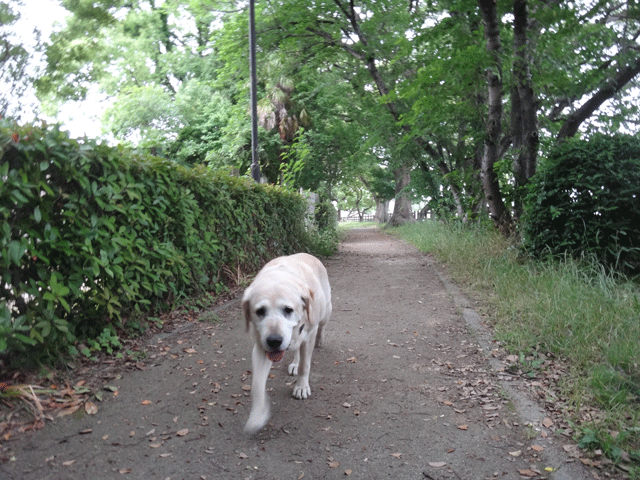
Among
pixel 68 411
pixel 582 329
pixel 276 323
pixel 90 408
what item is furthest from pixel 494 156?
pixel 68 411

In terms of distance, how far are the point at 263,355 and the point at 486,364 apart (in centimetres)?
249

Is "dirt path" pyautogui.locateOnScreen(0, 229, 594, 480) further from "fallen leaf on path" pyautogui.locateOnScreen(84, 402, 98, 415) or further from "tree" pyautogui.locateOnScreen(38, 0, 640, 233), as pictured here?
"tree" pyautogui.locateOnScreen(38, 0, 640, 233)

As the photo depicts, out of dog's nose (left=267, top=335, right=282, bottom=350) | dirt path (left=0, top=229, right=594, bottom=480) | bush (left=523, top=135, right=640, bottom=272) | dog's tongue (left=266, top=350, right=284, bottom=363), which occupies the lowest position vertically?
dirt path (left=0, top=229, right=594, bottom=480)

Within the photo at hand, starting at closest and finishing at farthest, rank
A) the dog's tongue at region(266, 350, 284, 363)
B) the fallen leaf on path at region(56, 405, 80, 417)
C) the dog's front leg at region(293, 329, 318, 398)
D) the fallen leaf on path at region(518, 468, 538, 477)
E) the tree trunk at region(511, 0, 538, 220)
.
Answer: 1. the fallen leaf on path at region(518, 468, 538, 477)
2. the dog's tongue at region(266, 350, 284, 363)
3. the fallen leaf on path at region(56, 405, 80, 417)
4. the dog's front leg at region(293, 329, 318, 398)
5. the tree trunk at region(511, 0, 538, 220)

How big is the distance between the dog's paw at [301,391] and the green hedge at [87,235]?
6.42ft

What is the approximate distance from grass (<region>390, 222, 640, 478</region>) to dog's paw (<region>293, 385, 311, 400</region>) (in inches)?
79.4

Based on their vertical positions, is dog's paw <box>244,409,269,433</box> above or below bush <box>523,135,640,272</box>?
below

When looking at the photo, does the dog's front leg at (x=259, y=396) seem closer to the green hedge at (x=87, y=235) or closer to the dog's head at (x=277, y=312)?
the dog's head at (x=277, y=312)

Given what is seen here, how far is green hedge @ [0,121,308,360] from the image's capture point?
355cm

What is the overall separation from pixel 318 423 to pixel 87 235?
102 inches

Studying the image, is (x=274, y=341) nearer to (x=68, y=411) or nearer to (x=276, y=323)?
(x=276, y=323)

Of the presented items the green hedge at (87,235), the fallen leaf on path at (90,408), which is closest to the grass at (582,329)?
the fallen leaf on path at (90,408)

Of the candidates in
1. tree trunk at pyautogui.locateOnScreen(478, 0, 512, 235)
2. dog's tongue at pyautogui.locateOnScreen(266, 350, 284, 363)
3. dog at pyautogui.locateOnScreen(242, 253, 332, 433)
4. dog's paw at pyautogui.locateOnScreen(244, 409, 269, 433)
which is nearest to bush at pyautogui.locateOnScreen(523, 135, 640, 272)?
tree trunk at pyautogui.locateOnScreen(478, 0, 512, 235)

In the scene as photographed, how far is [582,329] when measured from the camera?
14.9ft
